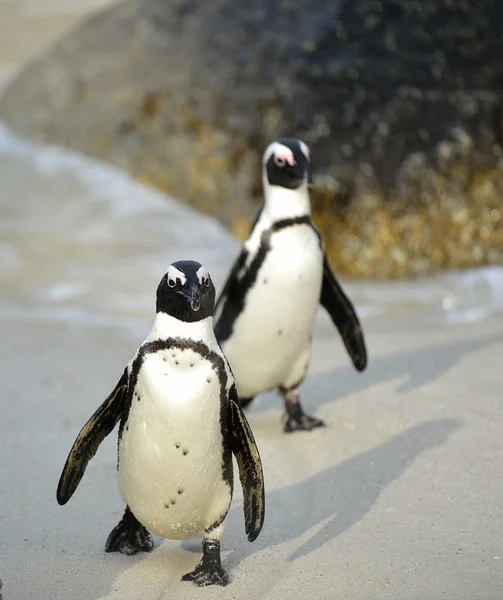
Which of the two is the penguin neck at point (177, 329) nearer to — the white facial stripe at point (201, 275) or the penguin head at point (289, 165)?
the white facial stripe at point (201, 275)

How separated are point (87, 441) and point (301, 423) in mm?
1411

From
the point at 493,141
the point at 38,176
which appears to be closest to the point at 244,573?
the point at 493,141

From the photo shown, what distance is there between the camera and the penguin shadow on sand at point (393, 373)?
14.4 ft

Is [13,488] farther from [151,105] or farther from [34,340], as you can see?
[151,105]

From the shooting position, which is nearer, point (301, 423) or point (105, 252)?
point (301, 423)

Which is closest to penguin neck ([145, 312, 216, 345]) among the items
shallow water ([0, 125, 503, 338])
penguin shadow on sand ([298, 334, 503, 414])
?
penguin shadow on sand ([298, 334, 503, 414])

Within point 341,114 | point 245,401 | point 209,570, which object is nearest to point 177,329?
point 209,570

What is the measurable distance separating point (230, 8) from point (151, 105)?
32.4 inches

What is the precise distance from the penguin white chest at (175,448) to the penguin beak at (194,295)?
12cm

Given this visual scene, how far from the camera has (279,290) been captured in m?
3.90

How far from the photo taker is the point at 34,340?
5.15 meters

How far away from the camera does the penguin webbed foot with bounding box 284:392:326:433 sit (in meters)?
3.99

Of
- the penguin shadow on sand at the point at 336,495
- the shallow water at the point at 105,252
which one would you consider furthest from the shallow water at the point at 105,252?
the penguin shadow on sand at the point at 336,495

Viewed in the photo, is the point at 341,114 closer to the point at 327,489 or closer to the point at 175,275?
the point at 327,489
